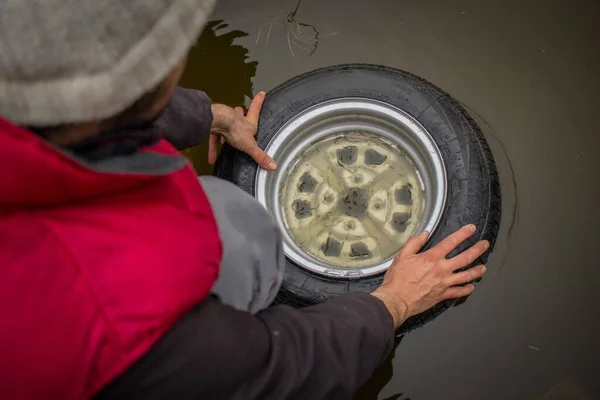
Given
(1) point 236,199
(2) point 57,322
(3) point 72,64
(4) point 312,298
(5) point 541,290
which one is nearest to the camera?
(3) point 72,64

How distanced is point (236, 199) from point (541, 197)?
3.96 feet

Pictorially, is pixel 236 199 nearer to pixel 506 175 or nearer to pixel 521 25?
pixel 506 175

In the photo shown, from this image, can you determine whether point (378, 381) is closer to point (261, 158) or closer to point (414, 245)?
point (414, 245)

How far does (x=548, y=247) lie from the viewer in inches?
74.9

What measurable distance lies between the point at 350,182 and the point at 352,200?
70mm

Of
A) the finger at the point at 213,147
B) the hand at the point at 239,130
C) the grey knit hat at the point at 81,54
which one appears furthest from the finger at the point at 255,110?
the grey knit hat at the point at 81,54

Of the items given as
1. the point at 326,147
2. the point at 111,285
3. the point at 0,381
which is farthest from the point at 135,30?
the point at 326,147

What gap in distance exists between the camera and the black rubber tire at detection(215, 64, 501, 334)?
64.3 inches

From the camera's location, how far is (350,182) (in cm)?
192

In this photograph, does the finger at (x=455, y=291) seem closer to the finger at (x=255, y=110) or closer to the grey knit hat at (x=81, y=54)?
the finger at (x=255, y=110)

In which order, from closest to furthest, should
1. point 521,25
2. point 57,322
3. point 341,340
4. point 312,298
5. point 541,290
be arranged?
point 57,322
point 341,340
point 312,298
point 541,290
point 521,25

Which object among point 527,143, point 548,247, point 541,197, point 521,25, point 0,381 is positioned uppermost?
point 521,25

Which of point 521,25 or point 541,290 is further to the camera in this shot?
point 521,25

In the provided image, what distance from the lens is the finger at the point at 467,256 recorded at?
1.55 metres
